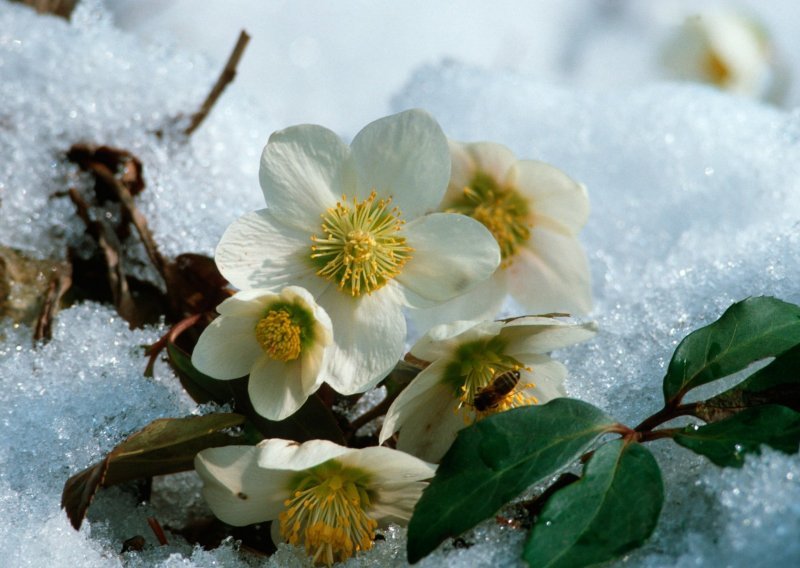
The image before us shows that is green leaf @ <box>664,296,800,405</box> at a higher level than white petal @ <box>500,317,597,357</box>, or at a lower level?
higher

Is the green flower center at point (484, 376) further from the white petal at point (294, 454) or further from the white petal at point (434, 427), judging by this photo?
the white petal at point (294, 454)

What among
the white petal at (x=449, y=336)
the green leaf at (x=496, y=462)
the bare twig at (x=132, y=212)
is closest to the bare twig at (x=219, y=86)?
the bare twig at (x=132, y=212)

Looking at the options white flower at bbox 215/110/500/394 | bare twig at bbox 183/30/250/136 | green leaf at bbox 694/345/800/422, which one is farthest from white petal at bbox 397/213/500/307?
bare twig at bbox 183/30/250/136

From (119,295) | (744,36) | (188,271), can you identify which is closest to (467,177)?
(188,271)

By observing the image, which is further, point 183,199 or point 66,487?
point 183,199

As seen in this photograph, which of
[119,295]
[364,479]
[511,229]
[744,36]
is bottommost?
[119,295]

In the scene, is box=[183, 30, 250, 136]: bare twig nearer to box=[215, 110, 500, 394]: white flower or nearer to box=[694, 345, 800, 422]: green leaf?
box=[215, 110, 500, 394]: white flower

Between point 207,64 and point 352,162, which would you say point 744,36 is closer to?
point 207,64
